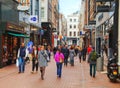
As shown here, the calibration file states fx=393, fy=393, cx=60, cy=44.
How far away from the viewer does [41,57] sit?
20.1 m

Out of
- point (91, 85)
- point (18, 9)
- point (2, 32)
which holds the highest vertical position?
point (18, 9)

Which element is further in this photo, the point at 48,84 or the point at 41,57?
the point at 41,57

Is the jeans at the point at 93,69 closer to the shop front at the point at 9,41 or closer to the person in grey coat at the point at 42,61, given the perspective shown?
the person in grey coat at the point at 42,61

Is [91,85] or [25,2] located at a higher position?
[25,2]

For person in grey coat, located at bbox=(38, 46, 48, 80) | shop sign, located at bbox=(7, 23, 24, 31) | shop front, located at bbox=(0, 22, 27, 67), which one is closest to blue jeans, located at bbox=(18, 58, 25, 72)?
shop front, located at bbox=(0, 22, 27, 67)

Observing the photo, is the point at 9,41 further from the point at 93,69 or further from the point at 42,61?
the point at 42,61

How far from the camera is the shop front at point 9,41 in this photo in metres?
28.6

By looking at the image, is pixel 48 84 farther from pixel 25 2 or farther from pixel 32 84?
pixel 25 2

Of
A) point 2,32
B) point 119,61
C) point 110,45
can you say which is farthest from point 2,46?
point 119,61

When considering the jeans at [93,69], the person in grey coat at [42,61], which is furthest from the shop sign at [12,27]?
the person in grey coat at [42,61]

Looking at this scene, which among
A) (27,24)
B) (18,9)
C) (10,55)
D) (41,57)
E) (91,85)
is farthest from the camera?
(27,24)

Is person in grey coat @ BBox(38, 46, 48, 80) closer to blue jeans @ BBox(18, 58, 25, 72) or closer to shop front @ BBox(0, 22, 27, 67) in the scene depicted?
blue jeans @ BBox(18, 58, 25, 72)

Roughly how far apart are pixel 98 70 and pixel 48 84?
8.46m

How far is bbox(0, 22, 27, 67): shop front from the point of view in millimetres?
28559
